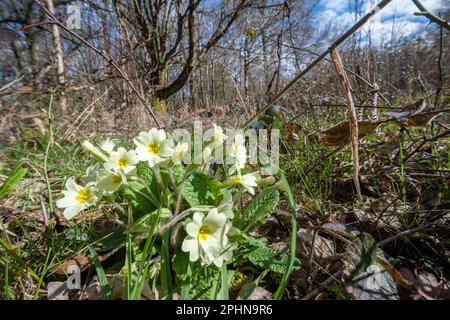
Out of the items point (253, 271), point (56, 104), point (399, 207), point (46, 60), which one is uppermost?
point (46, 60)

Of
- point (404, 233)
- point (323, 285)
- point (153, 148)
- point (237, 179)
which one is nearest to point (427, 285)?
point (404, 233)

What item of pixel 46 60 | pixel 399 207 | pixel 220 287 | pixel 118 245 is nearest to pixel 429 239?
pixel 399 207

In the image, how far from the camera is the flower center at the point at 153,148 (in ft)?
2.81

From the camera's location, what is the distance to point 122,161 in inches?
32.5

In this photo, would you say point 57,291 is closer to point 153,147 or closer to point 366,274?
point 153,147

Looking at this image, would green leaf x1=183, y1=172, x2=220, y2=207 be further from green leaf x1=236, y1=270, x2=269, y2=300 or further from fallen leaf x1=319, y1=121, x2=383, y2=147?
fallen leaf x1=319, y1=121, x2=383, y2=147

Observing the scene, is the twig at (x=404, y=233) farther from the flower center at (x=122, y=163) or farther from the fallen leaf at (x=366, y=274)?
the flower center at (x=122, y=163)

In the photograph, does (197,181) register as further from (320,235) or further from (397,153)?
(397,153)

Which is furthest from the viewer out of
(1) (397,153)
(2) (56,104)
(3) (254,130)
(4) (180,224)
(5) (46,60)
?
(5) (46,60)

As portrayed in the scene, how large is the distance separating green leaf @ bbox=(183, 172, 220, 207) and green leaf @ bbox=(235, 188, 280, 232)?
121 millimetres

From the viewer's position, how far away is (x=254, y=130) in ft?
5.51

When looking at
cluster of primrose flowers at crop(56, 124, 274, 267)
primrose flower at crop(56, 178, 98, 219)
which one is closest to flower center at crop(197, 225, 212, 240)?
cluster of primrose flowers at crop(56, 124, 274, 267)

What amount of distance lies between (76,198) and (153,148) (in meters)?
0.28

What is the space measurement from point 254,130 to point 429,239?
1.03 meters
